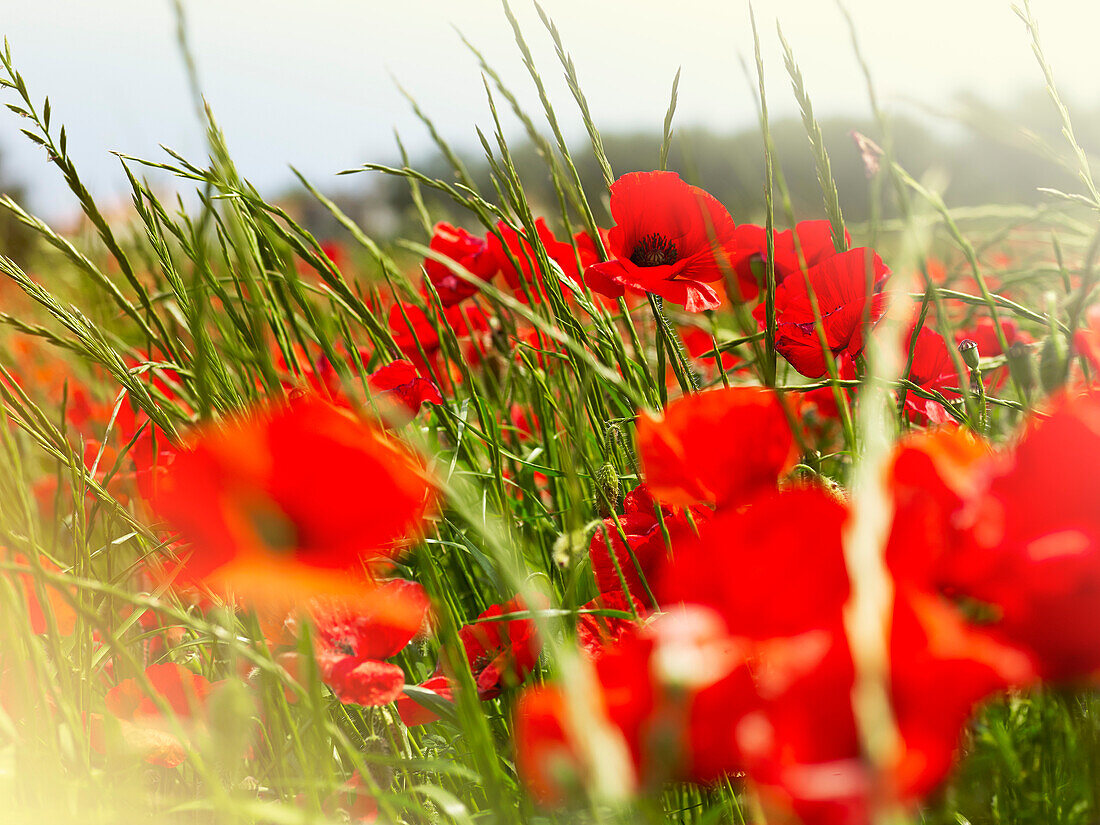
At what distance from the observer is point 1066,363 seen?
34cm

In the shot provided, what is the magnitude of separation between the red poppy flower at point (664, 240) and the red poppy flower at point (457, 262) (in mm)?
239

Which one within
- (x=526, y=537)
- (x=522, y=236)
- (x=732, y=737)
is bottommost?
(x=526, y=537)

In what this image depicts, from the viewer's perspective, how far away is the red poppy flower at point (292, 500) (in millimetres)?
238

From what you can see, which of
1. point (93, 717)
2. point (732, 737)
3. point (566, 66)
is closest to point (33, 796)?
point (93, 717)

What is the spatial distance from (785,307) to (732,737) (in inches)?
14.8

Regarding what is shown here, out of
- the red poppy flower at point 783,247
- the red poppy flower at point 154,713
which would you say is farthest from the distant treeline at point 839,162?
the red poppy flower at point 154,713

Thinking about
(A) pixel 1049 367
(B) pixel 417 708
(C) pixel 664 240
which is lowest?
(B) pixel 417 708

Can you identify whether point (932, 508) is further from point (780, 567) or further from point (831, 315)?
point (831, 315)

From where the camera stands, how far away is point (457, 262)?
77cm

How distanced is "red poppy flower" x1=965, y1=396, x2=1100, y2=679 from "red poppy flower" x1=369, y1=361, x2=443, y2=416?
0.41m

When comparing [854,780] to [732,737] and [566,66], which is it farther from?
[566,66]

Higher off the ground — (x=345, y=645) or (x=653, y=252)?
(x=653, y=252)

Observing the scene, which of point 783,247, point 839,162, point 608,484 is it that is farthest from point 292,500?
point 839,162

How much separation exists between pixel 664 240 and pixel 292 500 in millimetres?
386
